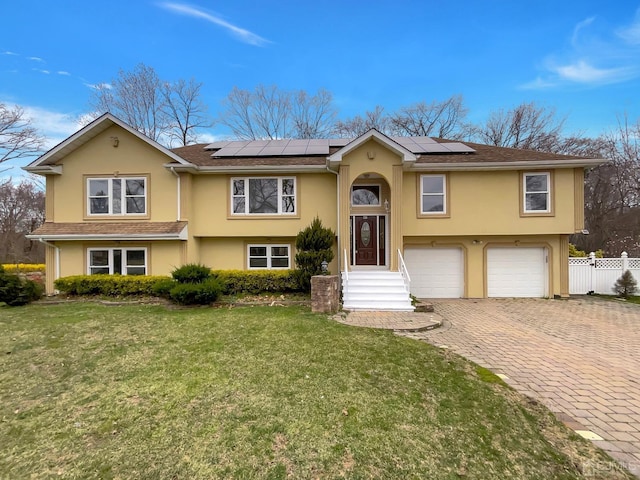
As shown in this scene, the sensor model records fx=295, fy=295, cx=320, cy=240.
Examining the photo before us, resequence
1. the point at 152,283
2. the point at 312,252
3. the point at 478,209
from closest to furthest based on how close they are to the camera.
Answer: the point at 312,252 → the point at 152,283 → the point at 478,209

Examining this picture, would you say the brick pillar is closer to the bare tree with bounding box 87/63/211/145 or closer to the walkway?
the walkway

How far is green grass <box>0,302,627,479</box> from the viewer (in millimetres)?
2744

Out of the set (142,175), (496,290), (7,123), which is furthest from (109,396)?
(7,123)

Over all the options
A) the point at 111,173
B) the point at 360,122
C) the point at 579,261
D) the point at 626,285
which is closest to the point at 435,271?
the point at 579,261

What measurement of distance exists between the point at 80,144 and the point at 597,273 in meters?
22.1

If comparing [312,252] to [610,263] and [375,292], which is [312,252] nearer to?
[375,292]

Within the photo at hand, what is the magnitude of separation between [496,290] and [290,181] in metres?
9.44

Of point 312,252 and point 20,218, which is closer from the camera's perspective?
point 312,252

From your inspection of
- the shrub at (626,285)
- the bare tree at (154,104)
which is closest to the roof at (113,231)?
the bare tree at (154,104)

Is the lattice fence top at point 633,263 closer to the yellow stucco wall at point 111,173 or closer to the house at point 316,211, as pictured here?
the house at point 316,211

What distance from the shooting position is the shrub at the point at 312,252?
34.0ft

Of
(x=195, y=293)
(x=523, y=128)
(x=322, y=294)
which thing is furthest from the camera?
(x=523, y=128)

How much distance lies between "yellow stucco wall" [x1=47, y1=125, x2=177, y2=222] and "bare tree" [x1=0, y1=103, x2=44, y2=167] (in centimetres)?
1289

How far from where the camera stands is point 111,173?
37.4ft
